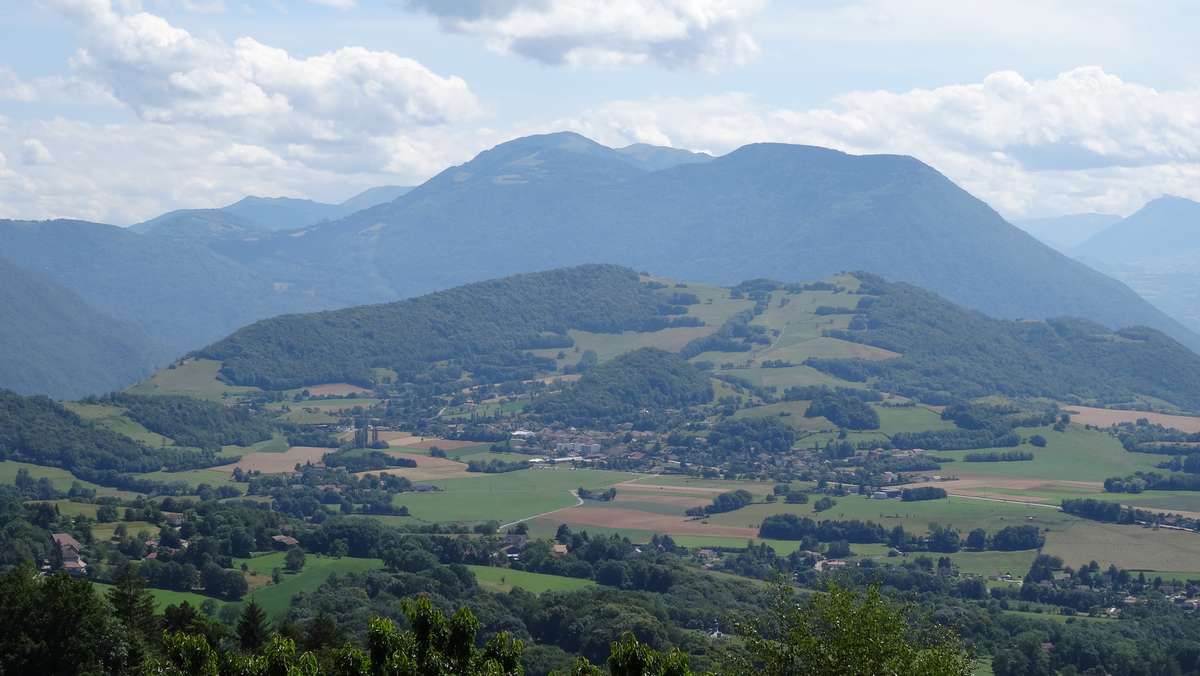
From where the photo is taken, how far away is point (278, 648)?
109ft

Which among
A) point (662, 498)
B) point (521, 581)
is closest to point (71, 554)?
point (521, 581)

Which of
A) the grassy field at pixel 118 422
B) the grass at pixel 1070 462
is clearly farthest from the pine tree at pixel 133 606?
the grassy field at pixel 118 422

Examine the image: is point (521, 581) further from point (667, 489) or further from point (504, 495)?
point (667, 489)

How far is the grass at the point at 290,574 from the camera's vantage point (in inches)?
3410

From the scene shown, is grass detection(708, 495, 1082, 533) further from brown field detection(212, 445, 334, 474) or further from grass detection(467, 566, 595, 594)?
brown field detection(212, 445, 334, 474)

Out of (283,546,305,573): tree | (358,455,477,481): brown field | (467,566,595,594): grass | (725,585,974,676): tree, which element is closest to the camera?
(725,585,974,676): tree

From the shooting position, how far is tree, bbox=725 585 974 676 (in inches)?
1310

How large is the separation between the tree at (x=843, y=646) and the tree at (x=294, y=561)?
2495 inches

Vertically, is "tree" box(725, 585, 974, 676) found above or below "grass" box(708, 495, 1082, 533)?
above

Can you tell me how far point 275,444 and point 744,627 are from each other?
5985 inches

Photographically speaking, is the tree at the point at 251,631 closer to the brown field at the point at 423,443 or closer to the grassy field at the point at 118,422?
the grassy field at the point at 118,422

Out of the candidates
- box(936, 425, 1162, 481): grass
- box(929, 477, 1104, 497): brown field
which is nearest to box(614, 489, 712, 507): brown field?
box(929, 477, 1104, 497): brown field

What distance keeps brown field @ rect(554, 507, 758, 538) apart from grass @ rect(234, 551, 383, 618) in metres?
30.8

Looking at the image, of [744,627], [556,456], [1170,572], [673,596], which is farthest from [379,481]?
[744,627]
